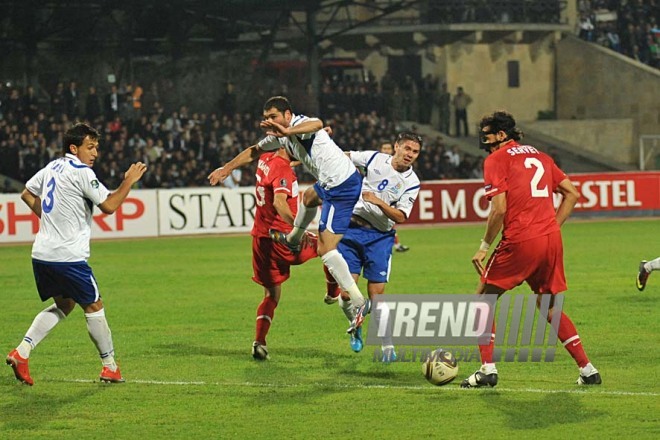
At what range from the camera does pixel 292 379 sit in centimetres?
1032

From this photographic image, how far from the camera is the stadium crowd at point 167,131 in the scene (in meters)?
33.0

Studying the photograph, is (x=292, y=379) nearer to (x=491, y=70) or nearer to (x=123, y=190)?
(x=123, y=190)

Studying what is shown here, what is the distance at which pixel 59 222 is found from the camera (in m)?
9.74

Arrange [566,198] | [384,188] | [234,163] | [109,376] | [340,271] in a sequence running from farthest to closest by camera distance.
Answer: [384,188] → [234,163] → [340,271] → [109,376] → [566,198]

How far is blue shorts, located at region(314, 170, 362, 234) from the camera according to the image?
10.8 meters

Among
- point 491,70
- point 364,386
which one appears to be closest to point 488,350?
point 364,386

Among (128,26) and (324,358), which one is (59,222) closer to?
(324,358)

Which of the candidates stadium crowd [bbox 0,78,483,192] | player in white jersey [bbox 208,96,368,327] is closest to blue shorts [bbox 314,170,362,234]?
player in white jersey [bbox 208,96,368,327]

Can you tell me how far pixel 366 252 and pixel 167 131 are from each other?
2506cm

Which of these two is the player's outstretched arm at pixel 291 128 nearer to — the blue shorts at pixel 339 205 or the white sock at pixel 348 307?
the blue shorts at pixel 339 205

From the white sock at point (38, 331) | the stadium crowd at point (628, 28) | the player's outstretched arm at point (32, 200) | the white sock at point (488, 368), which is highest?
the stadium crowd at point (628, 28)

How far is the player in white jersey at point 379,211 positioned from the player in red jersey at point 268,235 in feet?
1.56

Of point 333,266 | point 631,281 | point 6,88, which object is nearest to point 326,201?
point 333,266

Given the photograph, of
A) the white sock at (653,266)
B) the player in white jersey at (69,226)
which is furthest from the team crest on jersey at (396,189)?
the white sock at (653,266)
